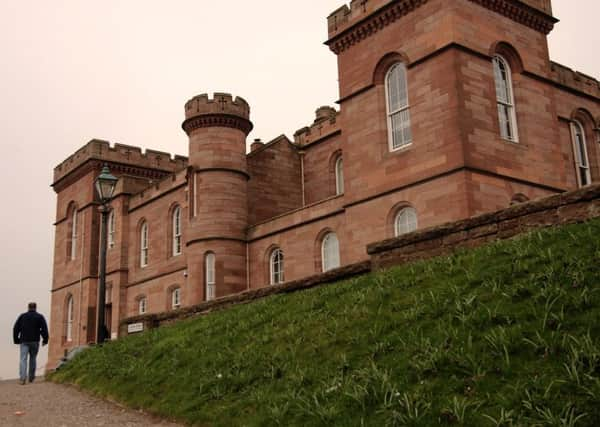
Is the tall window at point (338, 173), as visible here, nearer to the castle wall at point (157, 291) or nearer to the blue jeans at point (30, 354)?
the castle wall at point (157, 291)

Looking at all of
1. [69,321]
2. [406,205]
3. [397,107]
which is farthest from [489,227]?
[69,321]

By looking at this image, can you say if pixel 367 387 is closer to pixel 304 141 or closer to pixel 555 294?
pixel 555 294

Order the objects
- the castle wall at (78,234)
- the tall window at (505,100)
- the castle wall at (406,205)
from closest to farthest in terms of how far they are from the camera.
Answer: the castle wall at (406,205) < the tall window at (505,100) < the castle wall at (78,234)

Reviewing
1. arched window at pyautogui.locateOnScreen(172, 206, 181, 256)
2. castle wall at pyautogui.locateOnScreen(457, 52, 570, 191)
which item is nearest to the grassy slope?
castle wall at pyautogui.locateOnScreen(457, 52, 570, 191)

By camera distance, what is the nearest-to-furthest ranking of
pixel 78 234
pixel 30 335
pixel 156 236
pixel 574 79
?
pixel 30 335 < pixel 574 79 < pixel 156 236 < pixel 78 234

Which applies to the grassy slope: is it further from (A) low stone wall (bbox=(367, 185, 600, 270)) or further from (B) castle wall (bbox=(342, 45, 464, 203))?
(B) castle wall (bbox=(342, 45, 464, 203))

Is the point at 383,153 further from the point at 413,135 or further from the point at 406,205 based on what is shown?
the point at 406,205

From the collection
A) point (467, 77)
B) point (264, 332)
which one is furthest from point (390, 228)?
point (264, 332)

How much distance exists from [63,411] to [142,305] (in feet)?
77.2

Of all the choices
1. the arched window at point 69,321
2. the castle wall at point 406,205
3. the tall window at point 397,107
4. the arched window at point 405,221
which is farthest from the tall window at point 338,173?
the arched window at point 69,321

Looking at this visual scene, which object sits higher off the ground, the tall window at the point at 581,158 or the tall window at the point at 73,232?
the tall window at the point at 73,232

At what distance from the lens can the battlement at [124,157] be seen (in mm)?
36500

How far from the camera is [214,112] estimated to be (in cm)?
2666

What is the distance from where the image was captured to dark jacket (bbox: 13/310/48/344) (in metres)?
15.7
